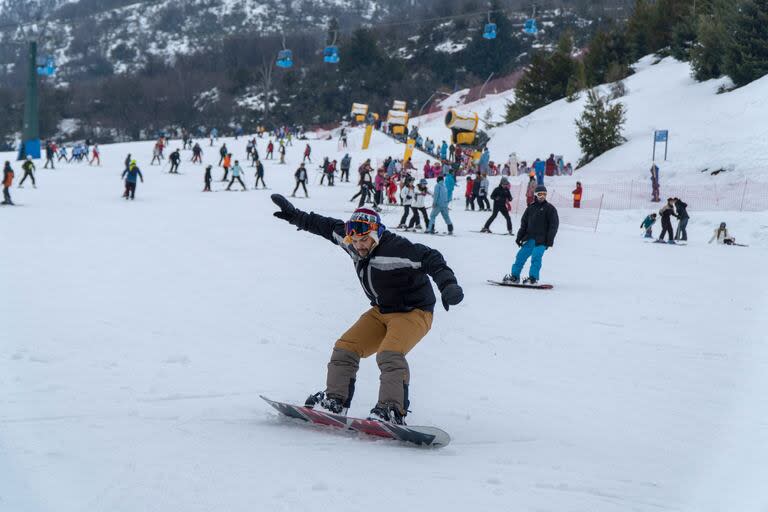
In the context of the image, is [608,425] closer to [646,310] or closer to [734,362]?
[734,362]

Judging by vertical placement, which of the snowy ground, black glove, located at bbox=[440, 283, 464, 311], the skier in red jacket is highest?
the skier in red jacket

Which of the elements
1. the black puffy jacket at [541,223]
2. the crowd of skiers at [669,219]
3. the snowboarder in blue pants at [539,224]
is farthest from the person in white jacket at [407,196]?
the black puffy jacket at [541,223]

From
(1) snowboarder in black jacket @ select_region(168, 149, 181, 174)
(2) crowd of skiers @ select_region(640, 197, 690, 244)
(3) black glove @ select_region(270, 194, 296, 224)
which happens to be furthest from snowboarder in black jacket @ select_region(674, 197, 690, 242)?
(1) snowboarder in black jacket @ select_region(168, 149, 181, 174)

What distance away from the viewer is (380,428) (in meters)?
4.42

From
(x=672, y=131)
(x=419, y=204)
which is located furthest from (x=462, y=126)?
(x=419, y=204)

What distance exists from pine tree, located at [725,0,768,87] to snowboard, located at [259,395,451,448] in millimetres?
36379

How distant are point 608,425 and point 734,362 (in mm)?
2529

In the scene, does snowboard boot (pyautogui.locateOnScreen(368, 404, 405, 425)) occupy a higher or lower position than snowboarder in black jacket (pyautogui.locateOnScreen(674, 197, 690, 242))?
lower

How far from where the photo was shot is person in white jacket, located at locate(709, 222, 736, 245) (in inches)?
755

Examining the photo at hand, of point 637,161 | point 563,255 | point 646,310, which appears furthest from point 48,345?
point 637,161

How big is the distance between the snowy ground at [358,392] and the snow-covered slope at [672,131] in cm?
1712

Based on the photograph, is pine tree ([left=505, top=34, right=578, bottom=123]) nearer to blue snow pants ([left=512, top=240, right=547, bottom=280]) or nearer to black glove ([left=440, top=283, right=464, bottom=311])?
blue snow pants ([left=512, top=240, right=547, bottom=280])

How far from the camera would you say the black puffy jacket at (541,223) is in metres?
10.5

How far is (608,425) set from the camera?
5043mm
